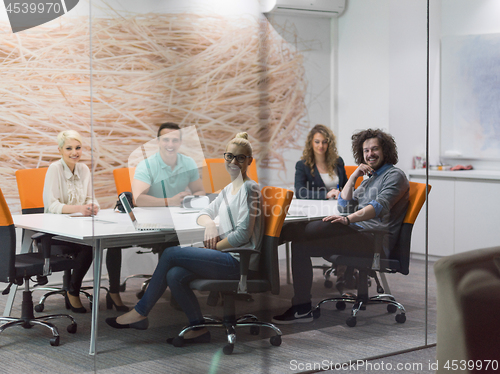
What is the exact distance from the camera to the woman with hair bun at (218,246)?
2875 millimetres

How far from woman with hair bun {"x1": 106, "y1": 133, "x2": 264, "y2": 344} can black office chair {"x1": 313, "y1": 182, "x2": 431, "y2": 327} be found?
623 millimetres

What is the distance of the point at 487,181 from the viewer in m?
4.16

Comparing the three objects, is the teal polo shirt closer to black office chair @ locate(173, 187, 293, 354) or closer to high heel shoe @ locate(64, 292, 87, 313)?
black office chair @ locate(173, 187, 293, 354)

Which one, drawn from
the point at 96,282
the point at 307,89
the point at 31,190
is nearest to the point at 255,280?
the point at 96,282

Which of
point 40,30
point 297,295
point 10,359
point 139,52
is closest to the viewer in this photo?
point 139,52

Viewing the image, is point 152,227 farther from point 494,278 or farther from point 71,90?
point 494,278

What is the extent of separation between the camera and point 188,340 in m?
2.99

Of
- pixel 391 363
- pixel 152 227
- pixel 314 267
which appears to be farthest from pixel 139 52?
pixel 391 363

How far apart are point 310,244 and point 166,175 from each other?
90 centimetres

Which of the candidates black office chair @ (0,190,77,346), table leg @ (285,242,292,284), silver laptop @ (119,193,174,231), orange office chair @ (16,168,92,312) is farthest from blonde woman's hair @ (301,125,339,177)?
orange office chair @ (16,168,92,312)

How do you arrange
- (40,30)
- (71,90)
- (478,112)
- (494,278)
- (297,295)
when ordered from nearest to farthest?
(494,278)
(297,295)
(71,90)
(478,112)
(40,30)

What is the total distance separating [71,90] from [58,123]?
579 mm

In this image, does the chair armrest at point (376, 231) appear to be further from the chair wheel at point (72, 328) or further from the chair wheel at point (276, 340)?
the chair wheel at point (72, 328)

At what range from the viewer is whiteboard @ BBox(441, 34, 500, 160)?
3.94m
